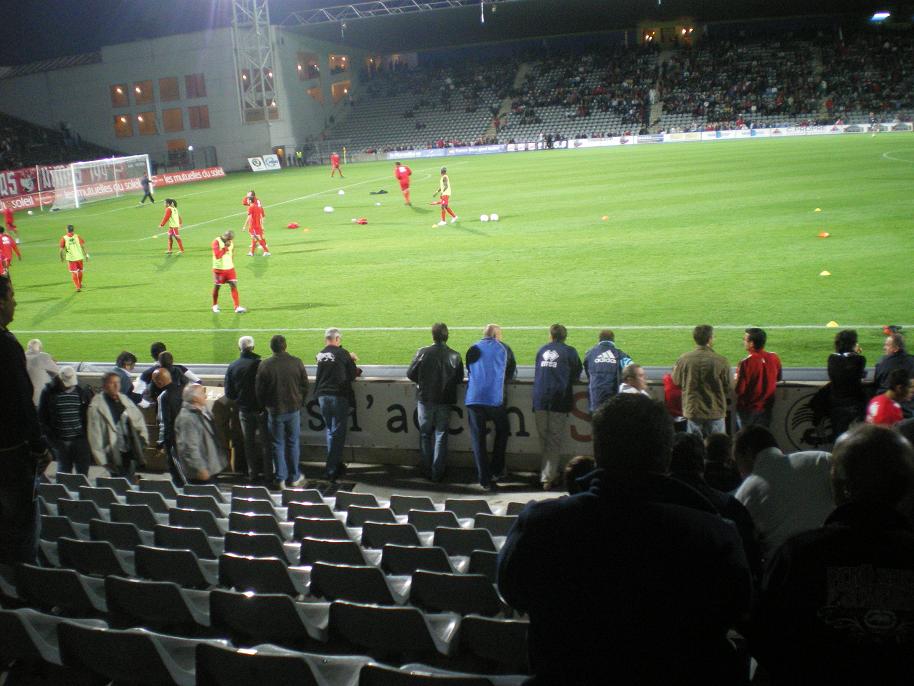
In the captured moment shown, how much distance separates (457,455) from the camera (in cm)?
1117

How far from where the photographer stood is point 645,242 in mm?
21266

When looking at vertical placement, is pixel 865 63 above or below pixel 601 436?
above

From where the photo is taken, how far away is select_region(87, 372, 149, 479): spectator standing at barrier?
9.96 m

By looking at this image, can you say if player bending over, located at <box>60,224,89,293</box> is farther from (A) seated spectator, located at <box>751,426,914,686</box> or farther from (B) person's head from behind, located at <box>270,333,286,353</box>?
(A) seated spectator, located at <box>751,426,914,686</box>

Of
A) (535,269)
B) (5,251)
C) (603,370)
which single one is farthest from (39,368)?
(5,251)

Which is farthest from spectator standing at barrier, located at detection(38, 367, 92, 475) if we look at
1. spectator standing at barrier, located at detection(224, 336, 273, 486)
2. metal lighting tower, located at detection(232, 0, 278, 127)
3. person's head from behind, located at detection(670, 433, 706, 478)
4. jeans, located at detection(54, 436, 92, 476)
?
metal lighting tower, located at detection(232, 0, 278, 127)

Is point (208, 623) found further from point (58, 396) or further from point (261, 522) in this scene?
point (58, 396)

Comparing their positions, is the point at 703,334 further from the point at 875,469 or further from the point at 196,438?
the point at 875,469

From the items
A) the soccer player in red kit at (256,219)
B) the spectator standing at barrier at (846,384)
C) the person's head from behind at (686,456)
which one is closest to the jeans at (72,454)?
the person's head from behind at (686,456)

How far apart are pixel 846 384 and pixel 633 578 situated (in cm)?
718

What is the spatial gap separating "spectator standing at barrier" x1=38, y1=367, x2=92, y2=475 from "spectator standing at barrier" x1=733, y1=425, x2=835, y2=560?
25.5 feet

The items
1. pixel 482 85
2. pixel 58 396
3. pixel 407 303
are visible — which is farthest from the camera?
pixel 482 85

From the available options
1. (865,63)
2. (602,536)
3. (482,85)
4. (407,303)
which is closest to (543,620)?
(602,536)

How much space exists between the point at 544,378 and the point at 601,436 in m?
7.29
